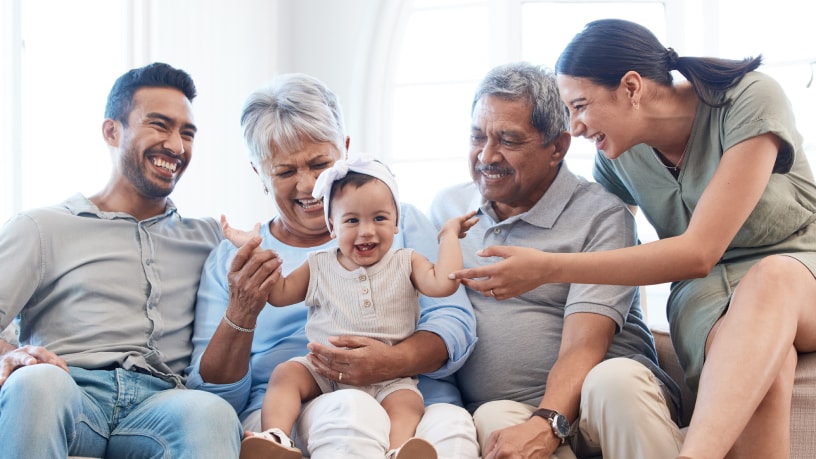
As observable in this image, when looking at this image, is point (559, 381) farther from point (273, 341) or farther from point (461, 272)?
point (273, 341)

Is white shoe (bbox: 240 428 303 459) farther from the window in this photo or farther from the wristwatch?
the window

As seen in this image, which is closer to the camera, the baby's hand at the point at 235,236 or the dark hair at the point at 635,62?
the dark hair at the point at 635,62

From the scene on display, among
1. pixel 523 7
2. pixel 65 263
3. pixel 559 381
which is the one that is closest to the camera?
pixel 559 381

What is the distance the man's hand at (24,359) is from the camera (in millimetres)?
1816

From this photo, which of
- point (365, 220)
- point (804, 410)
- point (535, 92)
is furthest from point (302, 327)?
point (804, 410)

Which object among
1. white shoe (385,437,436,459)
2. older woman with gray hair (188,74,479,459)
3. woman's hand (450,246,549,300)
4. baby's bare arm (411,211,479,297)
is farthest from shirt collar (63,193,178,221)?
white shoe (385,437,436,459)

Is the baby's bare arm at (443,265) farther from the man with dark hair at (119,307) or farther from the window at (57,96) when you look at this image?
the window at (57,96)

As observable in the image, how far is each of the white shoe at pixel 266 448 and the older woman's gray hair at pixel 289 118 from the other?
83 cm

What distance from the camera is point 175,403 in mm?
1870

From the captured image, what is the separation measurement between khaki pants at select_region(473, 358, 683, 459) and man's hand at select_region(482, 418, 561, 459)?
5 cm

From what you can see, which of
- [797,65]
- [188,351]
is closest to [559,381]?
[188,351]

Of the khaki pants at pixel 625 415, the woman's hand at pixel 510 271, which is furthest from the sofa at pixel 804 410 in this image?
the woman's hand at pixel 510 271

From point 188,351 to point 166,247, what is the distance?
28 cm

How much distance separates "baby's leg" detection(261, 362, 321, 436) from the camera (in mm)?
1897
